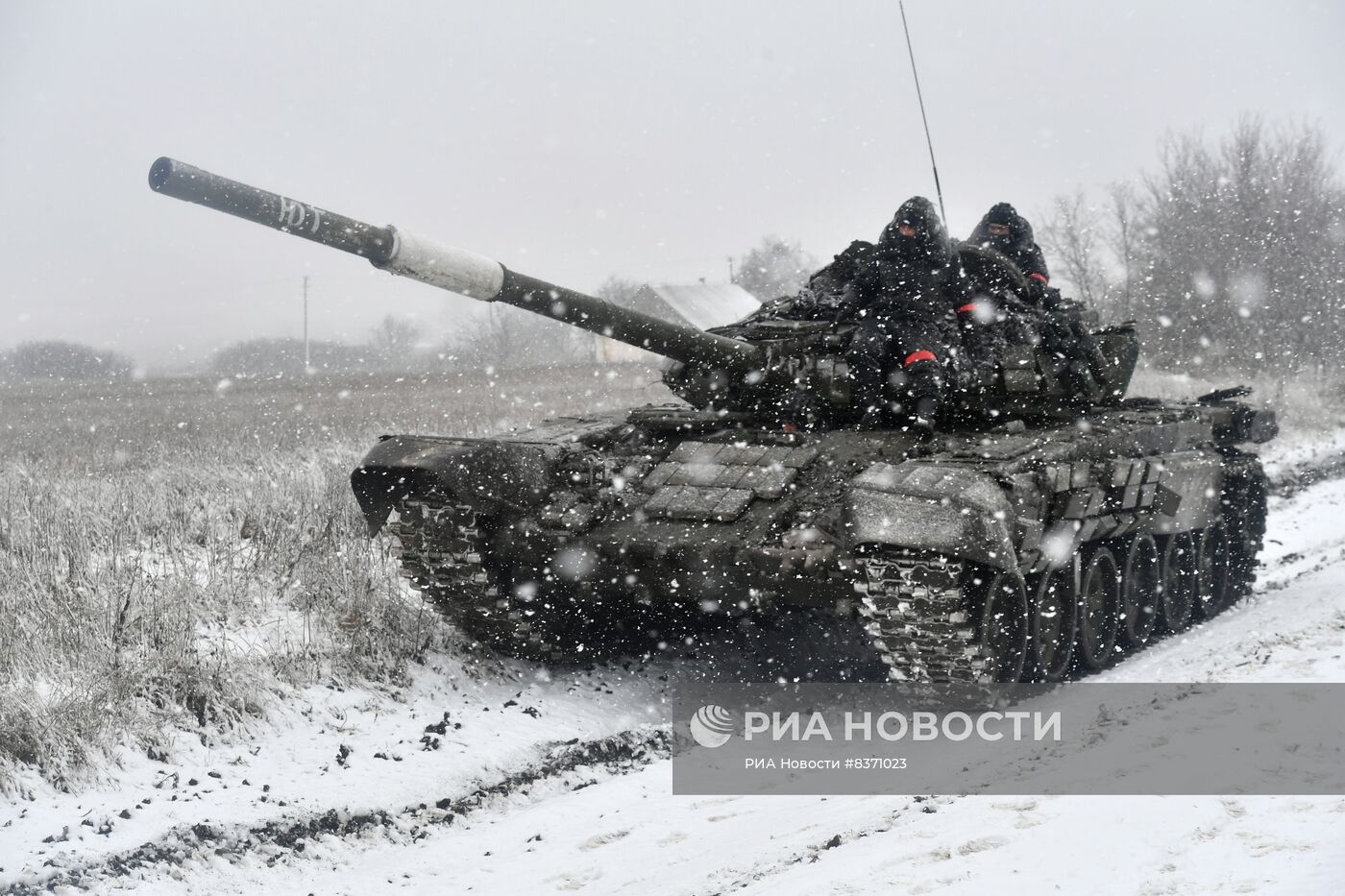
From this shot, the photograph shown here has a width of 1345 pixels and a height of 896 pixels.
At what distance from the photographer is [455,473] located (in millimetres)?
6781

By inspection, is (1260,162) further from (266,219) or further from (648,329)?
(266,219)

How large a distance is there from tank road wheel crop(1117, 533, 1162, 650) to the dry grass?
4325 mm

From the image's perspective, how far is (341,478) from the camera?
34.1 ft

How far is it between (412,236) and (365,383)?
58.0ft

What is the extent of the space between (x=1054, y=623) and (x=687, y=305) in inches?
1125

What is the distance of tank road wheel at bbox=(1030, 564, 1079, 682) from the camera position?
23.4ft

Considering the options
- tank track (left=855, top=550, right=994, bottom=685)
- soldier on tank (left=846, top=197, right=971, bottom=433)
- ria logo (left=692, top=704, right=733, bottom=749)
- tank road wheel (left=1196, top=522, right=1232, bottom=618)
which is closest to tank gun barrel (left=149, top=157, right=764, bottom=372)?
soldier on tank (left=846, top=197, right=971, bottom=433)

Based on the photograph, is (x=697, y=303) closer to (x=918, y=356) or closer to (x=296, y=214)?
(x=918, y=356)

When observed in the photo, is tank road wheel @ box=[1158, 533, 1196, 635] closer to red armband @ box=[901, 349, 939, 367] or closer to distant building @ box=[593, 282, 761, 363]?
red armband @ box=[901, 349, 939, 367]

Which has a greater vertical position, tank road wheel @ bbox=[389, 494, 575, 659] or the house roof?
the house roof

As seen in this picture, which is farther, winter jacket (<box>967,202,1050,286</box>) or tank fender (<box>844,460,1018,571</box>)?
winter jacket (<box>967,202,1050,286</box>)

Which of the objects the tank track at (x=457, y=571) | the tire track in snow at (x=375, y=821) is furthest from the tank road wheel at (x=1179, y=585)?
the tank track at (x=457, y=571)

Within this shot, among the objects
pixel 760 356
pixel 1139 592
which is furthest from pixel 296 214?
pixel 1139 592

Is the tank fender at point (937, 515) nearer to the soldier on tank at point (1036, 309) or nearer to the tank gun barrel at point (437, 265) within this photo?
the tank gun barrel at point (437, 265)
